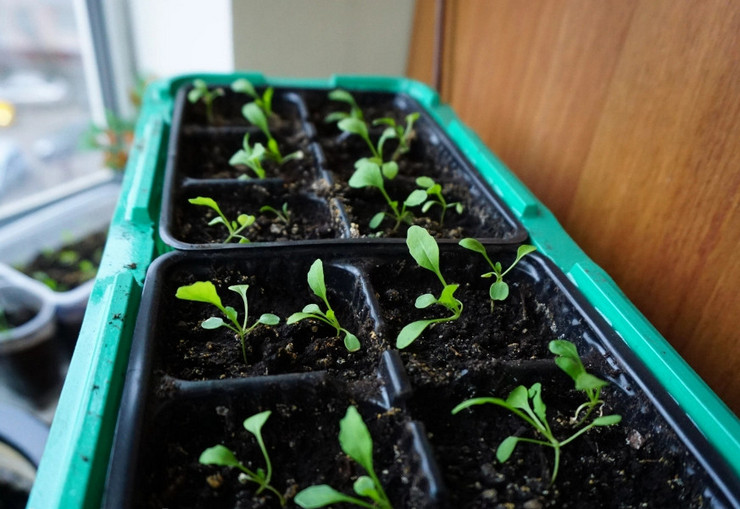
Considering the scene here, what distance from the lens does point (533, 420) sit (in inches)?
18.7

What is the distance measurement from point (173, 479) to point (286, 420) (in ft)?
0.32

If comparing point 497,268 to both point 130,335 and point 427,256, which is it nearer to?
point 427,256

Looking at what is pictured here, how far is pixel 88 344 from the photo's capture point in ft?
1.59

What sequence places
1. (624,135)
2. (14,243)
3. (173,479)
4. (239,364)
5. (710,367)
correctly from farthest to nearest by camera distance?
(14,243) → (624,135) → (710,367) → (239,364) → (173,479)

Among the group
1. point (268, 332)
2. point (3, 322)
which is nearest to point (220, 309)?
point (268, 332)

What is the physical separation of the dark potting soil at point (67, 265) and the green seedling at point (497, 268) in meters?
0.92

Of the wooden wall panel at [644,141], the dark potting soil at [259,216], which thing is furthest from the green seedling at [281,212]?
the wooden wall panel at [644,141]

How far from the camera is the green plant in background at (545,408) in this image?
1.45ft

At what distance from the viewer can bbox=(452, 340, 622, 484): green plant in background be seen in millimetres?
441

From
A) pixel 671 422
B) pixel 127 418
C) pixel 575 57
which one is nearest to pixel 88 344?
pixel 127 418

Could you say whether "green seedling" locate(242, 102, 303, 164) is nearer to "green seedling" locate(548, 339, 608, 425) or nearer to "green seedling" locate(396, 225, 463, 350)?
"green seedling" locate(396, 225, 463, 350)

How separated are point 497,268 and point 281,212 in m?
0.31

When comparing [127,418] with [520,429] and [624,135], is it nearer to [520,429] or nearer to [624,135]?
[520,429]

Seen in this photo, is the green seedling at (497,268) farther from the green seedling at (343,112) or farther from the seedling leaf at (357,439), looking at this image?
the green seedling at (343,112)
